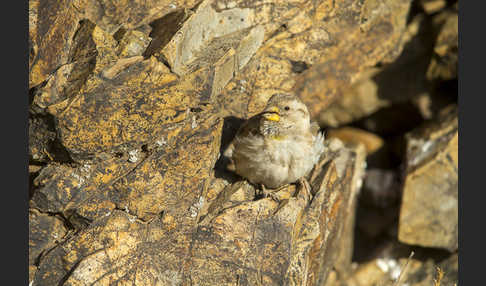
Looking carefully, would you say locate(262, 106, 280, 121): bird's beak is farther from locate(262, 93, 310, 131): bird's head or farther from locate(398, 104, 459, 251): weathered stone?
locate(398, 104, 459, 251): weathered stone

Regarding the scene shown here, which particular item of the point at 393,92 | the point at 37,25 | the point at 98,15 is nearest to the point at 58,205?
the point at 37,25

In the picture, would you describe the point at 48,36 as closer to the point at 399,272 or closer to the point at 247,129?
the point at 247,129

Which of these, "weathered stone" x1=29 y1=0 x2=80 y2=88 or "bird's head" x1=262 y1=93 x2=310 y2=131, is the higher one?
"weathered stone" x1=29 y1=0 x2=80 y2=88

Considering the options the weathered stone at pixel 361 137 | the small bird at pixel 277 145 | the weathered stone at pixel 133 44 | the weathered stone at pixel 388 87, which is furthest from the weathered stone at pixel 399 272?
the weathered stone at pixel 133 44

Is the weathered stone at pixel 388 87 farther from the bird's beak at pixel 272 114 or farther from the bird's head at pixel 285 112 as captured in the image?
the bird's beak at pixel 272 114

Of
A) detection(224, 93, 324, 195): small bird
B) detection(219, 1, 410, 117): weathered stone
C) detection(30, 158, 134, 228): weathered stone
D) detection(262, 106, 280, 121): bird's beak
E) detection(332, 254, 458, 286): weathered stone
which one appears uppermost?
detection(219, 1, 410, 117): weathered stone

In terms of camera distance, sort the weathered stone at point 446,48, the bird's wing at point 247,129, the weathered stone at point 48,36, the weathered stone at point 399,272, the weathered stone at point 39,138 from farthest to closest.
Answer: the weathered stone at point 446,48, the weathered stone at point 399,272, the bird's wing at point 247,129, the weathered stone at point 48,36, the weathered stone at point 39,138

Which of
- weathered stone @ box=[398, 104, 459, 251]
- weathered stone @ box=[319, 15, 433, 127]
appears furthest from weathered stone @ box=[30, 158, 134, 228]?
weathered stone @ box=[319, 15, 433, 127]
